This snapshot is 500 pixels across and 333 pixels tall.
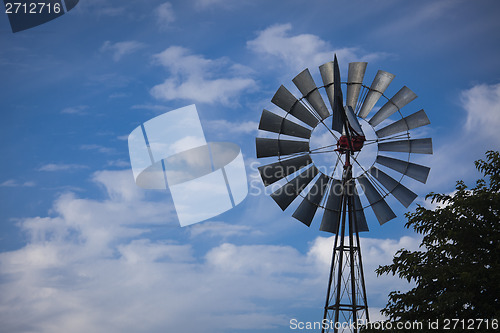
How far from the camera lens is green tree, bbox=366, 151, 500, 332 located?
1064 centimetres

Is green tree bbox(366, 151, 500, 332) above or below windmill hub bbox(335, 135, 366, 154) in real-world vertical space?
below

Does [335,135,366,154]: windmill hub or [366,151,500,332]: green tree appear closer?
[366,151,500,332]: green tree

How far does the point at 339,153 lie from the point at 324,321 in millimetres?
4311

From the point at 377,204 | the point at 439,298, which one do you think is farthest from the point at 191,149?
the point at 439,298

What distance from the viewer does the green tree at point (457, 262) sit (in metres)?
10.6

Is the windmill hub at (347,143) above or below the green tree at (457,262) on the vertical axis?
above

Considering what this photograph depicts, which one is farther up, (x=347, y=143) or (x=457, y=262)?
(x=347, y=143)

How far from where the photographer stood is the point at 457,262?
444 inches

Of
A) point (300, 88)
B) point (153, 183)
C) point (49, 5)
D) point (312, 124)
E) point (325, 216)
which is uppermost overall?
point (49, 5)

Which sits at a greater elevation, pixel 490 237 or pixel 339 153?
pixel 339 153

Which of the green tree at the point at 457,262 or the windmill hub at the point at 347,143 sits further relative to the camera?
the windmill hub at the point at 347,143

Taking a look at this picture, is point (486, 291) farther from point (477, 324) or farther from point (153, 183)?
point (153, 183)

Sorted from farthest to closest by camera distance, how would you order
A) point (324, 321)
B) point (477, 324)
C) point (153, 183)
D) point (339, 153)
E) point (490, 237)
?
point (153, 183), point (339, 153), point (324, 321), point (490, 237), point (477, 324)

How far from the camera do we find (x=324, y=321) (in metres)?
13.1
